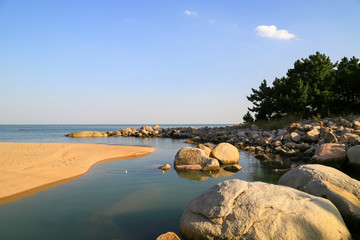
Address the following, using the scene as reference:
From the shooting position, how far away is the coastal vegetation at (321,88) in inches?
994

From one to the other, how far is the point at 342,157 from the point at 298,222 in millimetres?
8340

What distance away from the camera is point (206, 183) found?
8.42 meters

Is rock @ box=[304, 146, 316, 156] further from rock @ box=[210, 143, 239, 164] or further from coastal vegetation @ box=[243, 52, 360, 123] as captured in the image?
coastal vegetation @ box=[243, 52, 360, 123]

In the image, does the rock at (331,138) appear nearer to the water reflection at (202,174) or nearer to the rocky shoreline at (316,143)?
the rocky shoreline at (316,143)

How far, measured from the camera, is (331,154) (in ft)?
33.9

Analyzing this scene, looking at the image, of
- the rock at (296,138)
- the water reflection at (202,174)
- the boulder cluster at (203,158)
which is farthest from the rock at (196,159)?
the rock at (296,138)

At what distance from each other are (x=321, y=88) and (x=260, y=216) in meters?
28.6

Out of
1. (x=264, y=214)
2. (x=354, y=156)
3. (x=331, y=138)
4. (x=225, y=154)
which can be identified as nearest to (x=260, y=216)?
(x=264, y=214)

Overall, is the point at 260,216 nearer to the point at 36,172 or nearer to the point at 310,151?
the point at 36,172

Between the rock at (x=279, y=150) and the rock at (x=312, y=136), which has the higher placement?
the rock at (x=312, y=136)

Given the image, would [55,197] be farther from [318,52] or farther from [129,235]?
[318,52]

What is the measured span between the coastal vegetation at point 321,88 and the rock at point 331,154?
1522cm

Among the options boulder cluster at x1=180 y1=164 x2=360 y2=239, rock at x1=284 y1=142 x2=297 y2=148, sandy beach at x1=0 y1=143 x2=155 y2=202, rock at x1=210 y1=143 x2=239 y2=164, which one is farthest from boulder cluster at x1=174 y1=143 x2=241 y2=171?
boulder cluster at x1=180 y1=164 x2=360 y2=239

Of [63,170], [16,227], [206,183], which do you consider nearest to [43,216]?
[16,227]
